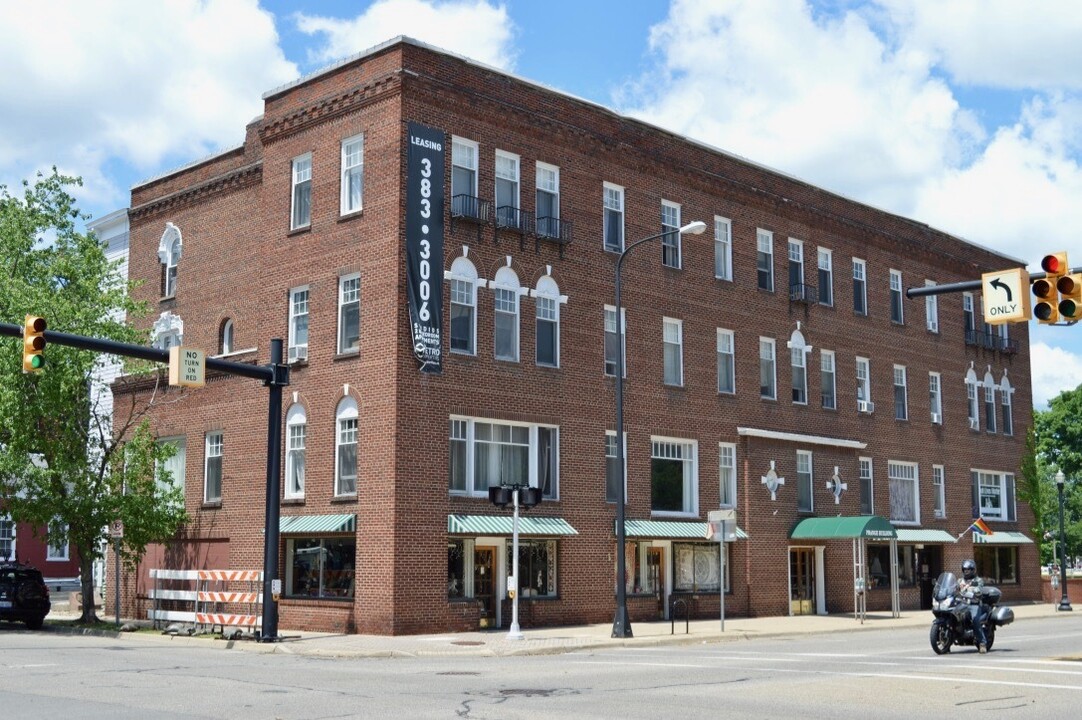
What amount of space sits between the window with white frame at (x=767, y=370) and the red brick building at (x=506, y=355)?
155 millimetres

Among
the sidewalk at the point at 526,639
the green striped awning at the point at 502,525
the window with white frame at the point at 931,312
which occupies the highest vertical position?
the window with white frame at the point at 931,312

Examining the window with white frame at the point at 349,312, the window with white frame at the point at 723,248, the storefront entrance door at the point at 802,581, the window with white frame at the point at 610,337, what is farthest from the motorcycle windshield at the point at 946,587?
the window with white frame at the point at 723,248

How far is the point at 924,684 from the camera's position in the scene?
693 inches

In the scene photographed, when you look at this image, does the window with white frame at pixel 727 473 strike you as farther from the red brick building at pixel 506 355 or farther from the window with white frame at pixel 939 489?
the window with white frame at pixel 939 489

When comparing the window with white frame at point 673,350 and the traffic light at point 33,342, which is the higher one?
the window with white frame at point 673,350

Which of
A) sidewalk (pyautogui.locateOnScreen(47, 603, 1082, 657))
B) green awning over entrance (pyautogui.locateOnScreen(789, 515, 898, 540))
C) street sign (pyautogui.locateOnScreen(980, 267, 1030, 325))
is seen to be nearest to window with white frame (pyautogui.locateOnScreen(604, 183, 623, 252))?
sidewalk (pyautogui.locateOnScreen(47, 603, 1082, 657))

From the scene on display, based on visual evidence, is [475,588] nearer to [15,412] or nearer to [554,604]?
[554,604]

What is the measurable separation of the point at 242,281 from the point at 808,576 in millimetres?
20253

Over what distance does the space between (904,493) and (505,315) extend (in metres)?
20.1

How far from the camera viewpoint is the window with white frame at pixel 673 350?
37156 millimetres

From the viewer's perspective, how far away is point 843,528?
126 ft

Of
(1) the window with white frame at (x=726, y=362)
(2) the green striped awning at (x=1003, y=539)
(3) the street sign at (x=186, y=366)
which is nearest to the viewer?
(3) the street sign at (x=186, y=366)

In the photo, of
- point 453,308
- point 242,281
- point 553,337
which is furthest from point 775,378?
point 242,281

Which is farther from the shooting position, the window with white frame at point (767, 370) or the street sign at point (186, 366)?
the window with white frame at point (767, 370)
